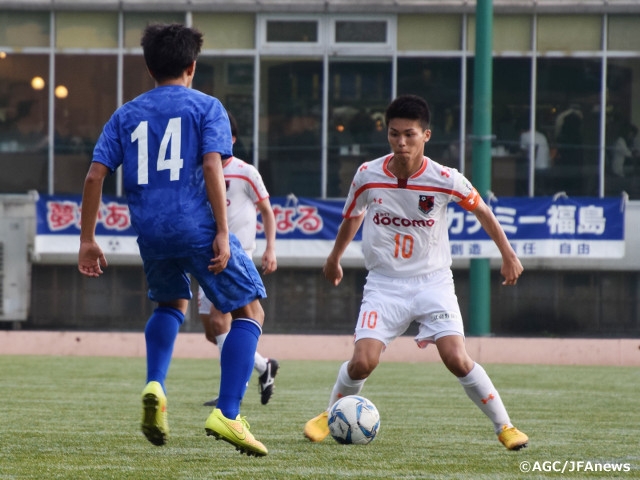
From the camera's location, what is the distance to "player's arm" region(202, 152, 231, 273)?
5.07 m

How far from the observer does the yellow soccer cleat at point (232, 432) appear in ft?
16.3

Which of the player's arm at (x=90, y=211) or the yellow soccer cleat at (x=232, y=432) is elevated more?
the player's arm at (x=90, y=211)

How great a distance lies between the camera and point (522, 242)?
17.0 meters

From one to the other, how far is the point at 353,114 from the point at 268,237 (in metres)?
11.9

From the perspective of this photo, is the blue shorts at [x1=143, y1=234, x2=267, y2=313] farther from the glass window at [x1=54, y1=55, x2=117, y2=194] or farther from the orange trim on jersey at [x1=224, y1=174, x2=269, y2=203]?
the glass window at [x1=54, y1=55, x2=117, y2=194]

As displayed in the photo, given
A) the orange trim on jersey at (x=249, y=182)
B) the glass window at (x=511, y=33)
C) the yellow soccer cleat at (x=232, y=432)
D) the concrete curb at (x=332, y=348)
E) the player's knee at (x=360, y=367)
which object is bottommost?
the concrete curb at (x=332, y=348)

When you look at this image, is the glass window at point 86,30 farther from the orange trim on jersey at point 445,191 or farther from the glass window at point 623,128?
the orange trim on jersey at point 445,191

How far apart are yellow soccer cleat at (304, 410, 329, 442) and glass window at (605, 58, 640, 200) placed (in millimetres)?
13811

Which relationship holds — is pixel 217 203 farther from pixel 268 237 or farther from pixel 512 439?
pixel 268 237

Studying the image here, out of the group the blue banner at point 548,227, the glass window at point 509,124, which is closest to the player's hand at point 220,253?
the blue banner at point 548,227

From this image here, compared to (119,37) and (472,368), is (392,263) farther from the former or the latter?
(119,37)

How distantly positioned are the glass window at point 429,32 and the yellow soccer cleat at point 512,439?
14678 millimetres

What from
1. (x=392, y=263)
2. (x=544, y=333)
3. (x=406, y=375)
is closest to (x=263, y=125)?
(x=544, y=333)

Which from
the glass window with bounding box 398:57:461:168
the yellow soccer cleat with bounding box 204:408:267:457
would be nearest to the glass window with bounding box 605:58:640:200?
the glass window with bounding box 398:57:461:168
